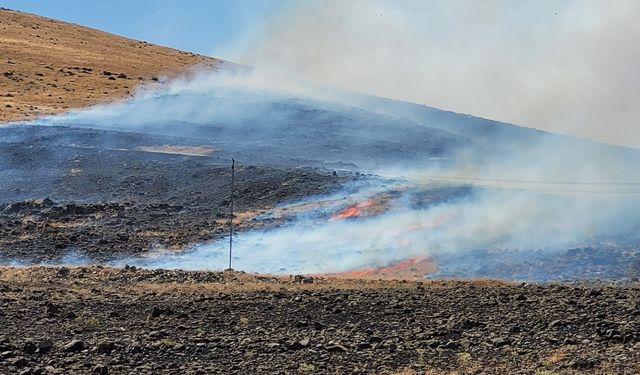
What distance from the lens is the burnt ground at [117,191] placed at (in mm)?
25391

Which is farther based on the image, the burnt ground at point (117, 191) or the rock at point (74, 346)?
the burnt ground at point (117, 191)

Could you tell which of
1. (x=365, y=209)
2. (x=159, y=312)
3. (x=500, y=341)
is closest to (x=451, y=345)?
(x=500, y=341)

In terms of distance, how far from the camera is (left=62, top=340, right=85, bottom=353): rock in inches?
468

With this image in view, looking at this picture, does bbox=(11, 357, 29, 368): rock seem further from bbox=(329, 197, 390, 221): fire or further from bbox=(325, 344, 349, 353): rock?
bbox=(329, 197, 390, 221): fire

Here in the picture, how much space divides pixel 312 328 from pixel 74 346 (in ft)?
13.5

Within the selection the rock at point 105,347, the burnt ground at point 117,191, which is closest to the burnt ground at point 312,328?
the rock at point 105,347

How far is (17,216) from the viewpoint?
2795 centimetres

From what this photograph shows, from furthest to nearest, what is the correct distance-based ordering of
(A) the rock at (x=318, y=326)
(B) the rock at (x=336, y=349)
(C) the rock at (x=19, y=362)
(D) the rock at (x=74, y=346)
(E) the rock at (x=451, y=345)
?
(A) the rock at (x=318, y=326), (E) the rock at (x=451, y=345), (B) the rock at (x=336, y=349), (D) the rock at (x=74, y=346), (C) the rock at (x=19, y=362)

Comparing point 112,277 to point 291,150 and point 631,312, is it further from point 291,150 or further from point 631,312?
point 291,150

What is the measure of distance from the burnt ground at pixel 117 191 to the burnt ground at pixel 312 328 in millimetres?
6343

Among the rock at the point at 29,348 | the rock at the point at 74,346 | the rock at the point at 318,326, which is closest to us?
the rock at the point at 29,348

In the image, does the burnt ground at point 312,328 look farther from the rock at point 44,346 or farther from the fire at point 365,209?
the fire at point 365,209

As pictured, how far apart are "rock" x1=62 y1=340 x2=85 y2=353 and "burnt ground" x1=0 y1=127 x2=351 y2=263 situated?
463 inches

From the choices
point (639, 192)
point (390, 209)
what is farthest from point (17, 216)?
point (639, 192)
